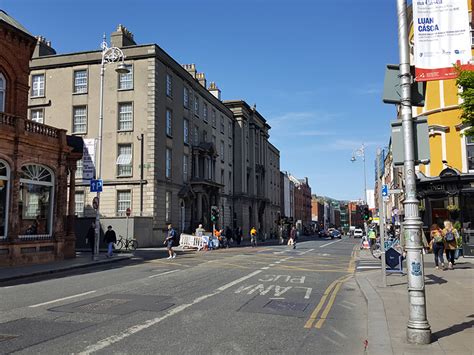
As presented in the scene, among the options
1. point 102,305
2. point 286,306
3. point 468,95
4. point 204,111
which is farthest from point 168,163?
point 468,95

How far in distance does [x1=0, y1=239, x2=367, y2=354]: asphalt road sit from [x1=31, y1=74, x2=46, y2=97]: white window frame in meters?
28.3

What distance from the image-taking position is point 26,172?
20.5 m

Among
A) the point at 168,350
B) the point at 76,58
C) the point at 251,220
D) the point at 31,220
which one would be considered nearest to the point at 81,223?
the point at 31,220

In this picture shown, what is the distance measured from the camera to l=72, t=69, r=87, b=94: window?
1484 inches

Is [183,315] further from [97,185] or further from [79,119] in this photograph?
[79,119]

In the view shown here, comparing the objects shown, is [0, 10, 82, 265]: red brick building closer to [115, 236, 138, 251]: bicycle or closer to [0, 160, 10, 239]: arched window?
[0, 160, 10, 239]: arched window

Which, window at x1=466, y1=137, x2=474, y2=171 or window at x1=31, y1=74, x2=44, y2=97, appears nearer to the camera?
window at x1=466, y1=137, x2=474, y2=171

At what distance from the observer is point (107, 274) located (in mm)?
16266

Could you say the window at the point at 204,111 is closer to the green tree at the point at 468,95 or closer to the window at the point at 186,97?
the window at the point at 186,97

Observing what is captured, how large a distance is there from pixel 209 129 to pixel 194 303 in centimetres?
4032

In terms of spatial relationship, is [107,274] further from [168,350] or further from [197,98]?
[197,98]

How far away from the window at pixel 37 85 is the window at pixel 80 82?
329 cm

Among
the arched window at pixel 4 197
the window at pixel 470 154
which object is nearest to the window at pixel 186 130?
the arched window at pixel 4 197

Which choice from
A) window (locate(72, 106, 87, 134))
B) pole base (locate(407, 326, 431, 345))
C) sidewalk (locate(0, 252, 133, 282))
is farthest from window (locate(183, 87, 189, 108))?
pole base (locate(407, 326, 431, 345))
